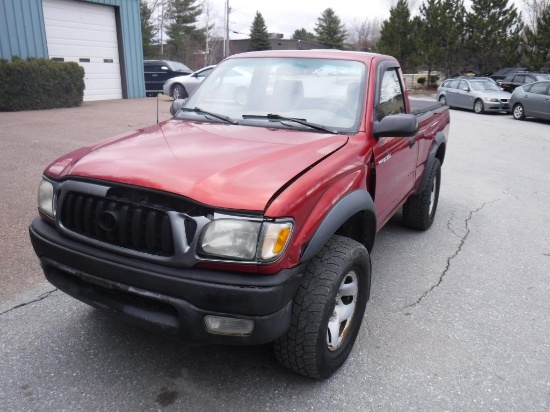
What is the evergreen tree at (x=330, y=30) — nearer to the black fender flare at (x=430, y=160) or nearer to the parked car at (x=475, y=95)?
the parked car at (x=475, y=95)

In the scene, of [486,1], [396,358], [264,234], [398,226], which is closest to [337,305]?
[396,358]

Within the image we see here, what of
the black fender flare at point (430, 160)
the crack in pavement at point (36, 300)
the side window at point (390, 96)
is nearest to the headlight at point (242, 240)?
the side window at point (390, 96)

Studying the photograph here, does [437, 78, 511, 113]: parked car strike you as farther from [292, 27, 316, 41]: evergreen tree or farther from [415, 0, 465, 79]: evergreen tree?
[292, 27, 316, 41]: evergreen tree

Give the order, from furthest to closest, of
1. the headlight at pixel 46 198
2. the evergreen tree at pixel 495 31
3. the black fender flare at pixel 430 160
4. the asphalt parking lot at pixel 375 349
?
the evergreen tree at pixel 495 31, the black fender flare at pixel 430 160, the headlight at pixel 46 198, the asphalt parking lot at pixel 375 349

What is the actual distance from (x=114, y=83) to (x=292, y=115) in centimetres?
1653

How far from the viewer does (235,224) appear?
7.04 ft

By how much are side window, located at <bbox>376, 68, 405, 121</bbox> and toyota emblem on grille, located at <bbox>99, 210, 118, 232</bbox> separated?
1991 millimetres

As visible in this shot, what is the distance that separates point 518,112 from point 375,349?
1718cm

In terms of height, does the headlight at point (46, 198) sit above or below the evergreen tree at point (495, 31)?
below

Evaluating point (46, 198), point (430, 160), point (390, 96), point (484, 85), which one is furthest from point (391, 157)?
point (484, 85)

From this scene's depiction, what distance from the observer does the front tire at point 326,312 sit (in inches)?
93.2

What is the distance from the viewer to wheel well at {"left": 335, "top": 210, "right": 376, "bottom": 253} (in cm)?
304

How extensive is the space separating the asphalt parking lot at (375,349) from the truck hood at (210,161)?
1.10m

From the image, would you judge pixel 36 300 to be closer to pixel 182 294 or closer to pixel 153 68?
pixel 182 294
